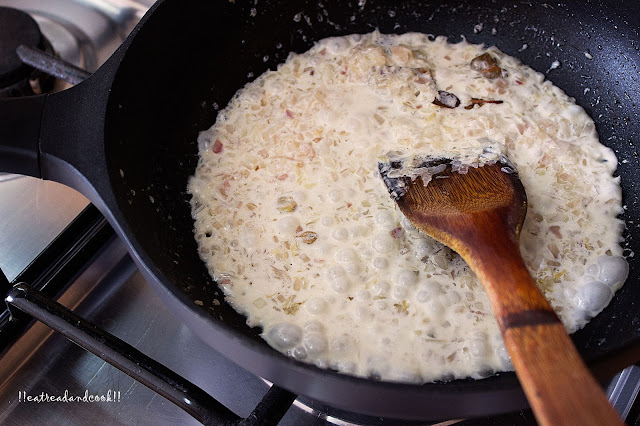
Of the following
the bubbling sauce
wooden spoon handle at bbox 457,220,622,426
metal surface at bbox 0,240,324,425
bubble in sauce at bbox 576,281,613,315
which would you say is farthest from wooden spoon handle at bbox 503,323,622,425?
metal surface at bbox 0,240,324,425

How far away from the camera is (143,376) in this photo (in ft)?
3.39

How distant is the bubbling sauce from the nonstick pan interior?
37mm

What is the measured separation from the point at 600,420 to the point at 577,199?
70cm

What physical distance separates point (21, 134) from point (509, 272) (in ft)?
2.83

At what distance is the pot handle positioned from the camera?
105 cm

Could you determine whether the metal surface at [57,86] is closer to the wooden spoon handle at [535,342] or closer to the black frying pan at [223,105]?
the black frying pan at [223,105]

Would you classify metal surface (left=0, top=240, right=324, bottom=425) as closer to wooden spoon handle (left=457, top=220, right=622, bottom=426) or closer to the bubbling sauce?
the bubbling sauce

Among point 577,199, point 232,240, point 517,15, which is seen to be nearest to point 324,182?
point 232,240

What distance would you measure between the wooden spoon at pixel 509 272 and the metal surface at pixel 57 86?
0.78m

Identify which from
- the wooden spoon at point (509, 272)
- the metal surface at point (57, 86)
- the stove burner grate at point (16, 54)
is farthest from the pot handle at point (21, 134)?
the wooden spoon at point (509, 272)

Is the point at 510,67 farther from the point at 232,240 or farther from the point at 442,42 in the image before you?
the point at 232,240

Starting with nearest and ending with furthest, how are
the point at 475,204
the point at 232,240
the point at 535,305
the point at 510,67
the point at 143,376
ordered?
the point at 535,305 < the point at 143,376 < the point at 475,204 < the point at 232,240 < the point at 510,67

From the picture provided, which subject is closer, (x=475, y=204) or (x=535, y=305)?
(x=535, y=305)

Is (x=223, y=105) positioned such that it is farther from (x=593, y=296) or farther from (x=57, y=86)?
(x=593, y=296)
